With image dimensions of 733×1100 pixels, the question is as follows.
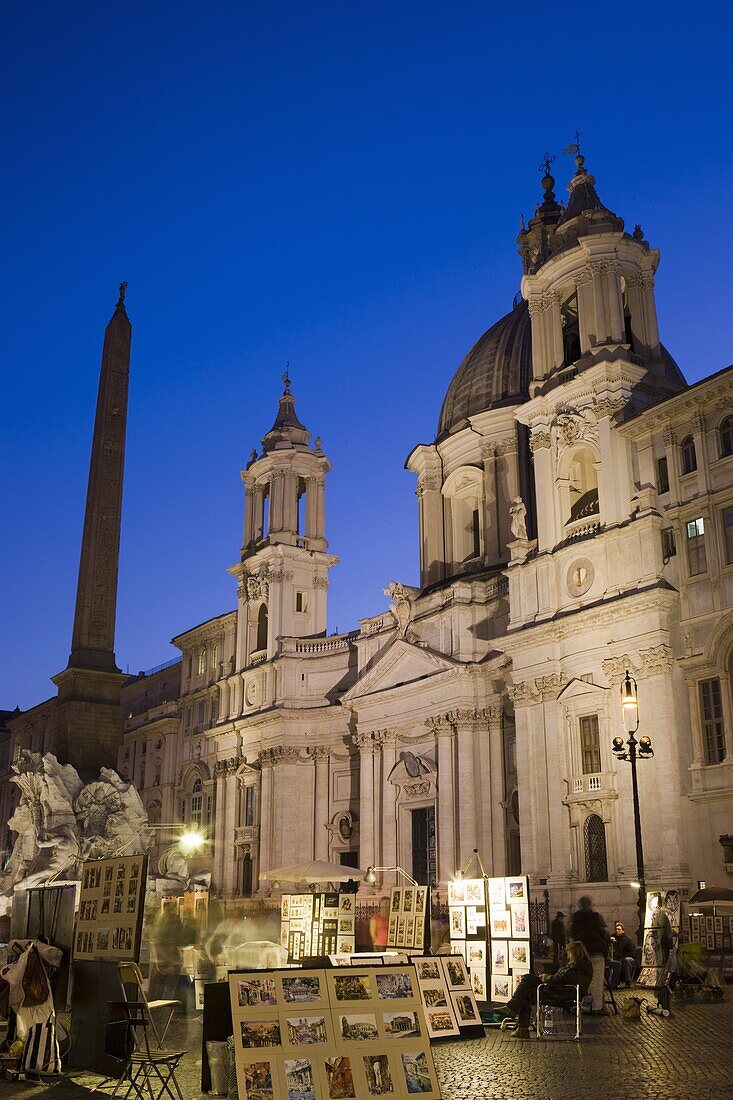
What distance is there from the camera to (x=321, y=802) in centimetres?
5238

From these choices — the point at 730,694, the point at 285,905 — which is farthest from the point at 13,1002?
the point at 730,694

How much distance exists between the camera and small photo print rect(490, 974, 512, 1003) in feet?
62.1

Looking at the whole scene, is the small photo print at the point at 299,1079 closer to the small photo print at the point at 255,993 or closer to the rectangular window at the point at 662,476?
the small photo print at the point at 255,993

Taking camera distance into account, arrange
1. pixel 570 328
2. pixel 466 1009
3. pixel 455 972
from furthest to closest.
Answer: pixel 570 328
pixel 466 1009
pixel 455 972

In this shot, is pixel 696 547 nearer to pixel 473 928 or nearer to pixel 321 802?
pixel 473 928

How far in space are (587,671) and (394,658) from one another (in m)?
12.6

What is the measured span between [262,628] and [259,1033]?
49.2 m

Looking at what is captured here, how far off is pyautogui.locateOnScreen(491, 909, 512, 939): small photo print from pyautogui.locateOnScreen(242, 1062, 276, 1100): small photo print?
1017 centimetres

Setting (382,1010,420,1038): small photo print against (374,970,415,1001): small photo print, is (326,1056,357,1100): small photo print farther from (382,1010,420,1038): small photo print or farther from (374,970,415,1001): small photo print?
(374,970,415,1001): small photo print

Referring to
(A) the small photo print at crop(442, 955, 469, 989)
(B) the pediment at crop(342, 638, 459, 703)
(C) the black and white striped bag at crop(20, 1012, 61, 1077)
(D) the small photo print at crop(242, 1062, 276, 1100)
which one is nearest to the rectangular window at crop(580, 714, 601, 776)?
(B) the pediment at crop(342, 638, 459, 703)

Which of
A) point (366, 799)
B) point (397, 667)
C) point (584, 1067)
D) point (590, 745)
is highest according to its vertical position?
point (397, 667)

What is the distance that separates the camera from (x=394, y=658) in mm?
47406

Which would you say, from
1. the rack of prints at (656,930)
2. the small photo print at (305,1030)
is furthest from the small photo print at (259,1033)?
the rack of prints at (656,930)

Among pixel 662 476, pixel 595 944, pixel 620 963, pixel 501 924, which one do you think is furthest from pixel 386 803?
pixel 595 944
